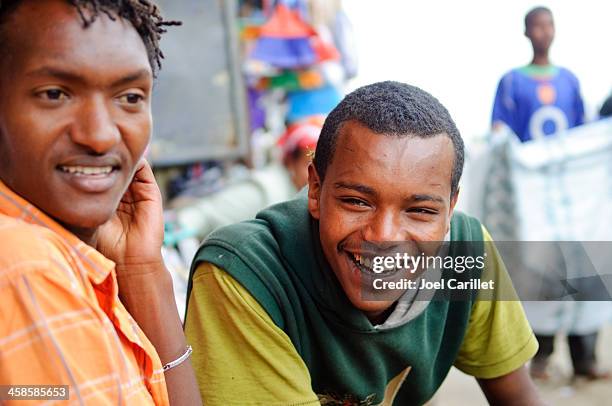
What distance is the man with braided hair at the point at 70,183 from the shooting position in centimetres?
118

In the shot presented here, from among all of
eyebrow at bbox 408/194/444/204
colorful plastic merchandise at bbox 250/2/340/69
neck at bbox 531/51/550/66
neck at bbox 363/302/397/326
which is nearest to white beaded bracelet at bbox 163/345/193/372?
neck at bbox 363/302/397/326

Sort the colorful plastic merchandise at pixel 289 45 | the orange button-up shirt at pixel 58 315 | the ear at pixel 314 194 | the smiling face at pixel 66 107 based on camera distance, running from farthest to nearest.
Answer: the colorful plastic merchandise at pixel 289 45 → the ear at pixel 314 194 → the smiling face at pixel 66 107 → the orange button-up shirt at pixel 58 315

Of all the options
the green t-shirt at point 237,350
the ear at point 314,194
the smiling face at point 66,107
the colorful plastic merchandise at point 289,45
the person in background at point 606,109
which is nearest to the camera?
the smiling face at point 66,107

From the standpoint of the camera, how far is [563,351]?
15.6 feet

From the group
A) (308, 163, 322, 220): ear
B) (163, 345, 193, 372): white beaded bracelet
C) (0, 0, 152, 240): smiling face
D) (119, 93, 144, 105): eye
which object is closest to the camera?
(0, 0, 152, 240): smiling face

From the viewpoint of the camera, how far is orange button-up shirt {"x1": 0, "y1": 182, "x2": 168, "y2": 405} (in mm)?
1163

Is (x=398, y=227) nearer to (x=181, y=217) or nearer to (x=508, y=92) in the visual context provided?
(x=181, y=217)

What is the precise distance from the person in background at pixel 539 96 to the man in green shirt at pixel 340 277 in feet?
9.69

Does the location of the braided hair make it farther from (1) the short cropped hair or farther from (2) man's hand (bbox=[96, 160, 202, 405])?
(1) the short cropped hair

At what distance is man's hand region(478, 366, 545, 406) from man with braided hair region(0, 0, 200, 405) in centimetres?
113

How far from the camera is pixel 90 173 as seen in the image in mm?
1369

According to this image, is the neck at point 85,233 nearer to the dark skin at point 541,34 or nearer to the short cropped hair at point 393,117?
the short cropped hair at point 393,117

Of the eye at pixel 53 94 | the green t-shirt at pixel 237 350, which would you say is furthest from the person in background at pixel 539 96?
the eye at pixel 53 94

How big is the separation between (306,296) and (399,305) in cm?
28
